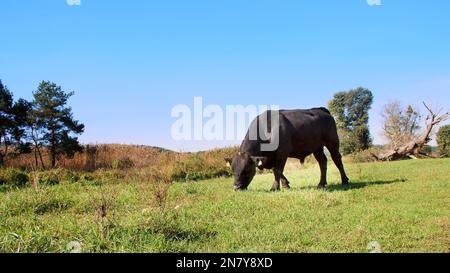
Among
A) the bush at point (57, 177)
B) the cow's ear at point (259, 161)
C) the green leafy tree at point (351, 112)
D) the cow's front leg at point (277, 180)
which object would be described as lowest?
the bush at point (57, 177)

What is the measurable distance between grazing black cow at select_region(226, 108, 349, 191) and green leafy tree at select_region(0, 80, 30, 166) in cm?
1942

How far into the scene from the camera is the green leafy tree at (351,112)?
112ft

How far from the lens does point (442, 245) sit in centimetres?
561

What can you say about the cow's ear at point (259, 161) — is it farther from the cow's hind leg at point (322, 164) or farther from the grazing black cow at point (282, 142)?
the cow's hind leg at point (322, 164)

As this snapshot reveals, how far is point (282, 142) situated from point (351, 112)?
26258 millimetres

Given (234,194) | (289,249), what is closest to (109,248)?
(289,249)

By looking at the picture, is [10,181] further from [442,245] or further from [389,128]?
[389,128]

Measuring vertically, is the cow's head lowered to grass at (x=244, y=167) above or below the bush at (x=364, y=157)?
above

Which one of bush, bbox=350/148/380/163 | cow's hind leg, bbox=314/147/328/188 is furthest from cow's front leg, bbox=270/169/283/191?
bush, bbox=350/148/380/163

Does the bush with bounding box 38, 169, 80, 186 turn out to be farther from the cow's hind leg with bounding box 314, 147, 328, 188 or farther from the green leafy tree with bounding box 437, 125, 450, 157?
the green leafy tree with bounding box 437, 125, 450, 157

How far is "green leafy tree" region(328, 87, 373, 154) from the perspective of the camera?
112ft

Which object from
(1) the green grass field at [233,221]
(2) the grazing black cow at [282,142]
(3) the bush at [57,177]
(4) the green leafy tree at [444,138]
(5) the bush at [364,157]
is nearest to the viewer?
(1) the green grass field at [233,221]

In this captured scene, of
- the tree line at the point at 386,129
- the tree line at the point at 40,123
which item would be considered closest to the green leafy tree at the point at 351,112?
the tree line at the point at 386,129
